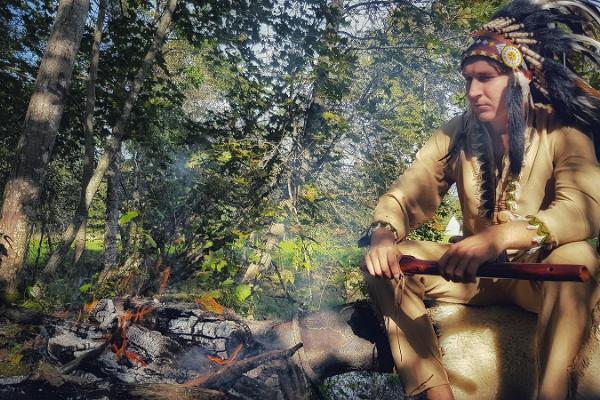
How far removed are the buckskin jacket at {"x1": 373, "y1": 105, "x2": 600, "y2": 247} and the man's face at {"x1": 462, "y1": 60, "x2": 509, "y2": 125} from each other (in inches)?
8.9

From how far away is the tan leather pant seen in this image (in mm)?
1849

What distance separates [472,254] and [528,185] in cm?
91

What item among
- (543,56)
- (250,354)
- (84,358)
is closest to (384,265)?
(543,56)

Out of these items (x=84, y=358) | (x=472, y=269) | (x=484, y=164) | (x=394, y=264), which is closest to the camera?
(x=472, y=269)

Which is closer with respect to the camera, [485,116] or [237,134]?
[485,116]

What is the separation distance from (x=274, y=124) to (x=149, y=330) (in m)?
3.79

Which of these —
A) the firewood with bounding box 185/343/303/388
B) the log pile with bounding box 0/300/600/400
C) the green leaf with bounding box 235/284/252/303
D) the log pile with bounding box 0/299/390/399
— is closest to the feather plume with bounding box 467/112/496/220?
the log pile with bounding box 0/300/600/400

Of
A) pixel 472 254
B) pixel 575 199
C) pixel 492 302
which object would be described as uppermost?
pixel 575 199

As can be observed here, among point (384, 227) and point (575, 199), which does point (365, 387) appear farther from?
point (575, 199)

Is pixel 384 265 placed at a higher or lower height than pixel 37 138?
lower

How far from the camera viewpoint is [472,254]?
6.13 feet

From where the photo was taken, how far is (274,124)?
6234mm

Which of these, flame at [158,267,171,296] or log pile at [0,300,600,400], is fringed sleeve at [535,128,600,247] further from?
flame at [158,267,171,296]

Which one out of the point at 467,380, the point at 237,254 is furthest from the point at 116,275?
the point at 467,380
